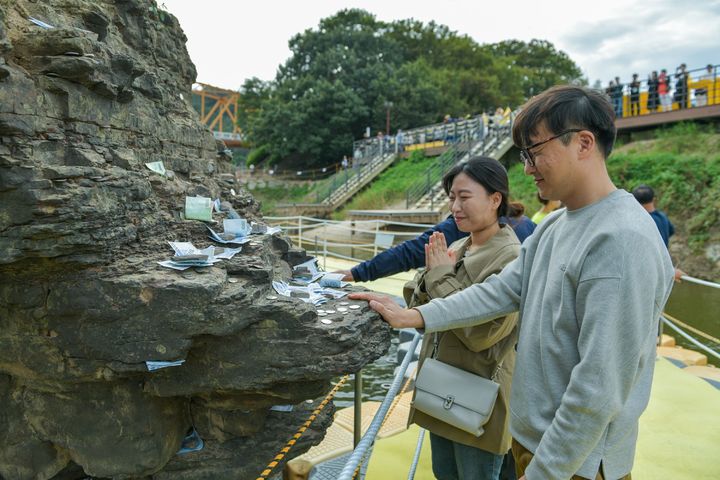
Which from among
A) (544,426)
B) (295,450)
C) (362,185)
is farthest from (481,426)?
(362,185)

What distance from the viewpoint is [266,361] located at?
2121 mm

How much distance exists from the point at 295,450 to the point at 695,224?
1144 cm

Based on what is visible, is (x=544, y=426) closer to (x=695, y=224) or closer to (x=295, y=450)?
(x=295, y=450)

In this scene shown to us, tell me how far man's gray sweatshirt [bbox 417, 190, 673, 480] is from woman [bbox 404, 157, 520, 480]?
42 cm

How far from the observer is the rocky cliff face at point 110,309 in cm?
199

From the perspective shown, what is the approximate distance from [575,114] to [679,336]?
7.63 m

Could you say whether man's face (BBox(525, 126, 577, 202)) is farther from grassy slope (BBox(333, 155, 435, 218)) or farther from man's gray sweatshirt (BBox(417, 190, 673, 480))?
Answer: grassy slope (BBox(333, 155, 435, 218))

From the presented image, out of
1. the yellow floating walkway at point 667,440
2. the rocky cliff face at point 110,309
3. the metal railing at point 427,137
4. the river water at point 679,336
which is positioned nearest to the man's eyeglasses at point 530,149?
the rocky cliff face at point 110,309

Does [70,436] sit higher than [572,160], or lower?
lower

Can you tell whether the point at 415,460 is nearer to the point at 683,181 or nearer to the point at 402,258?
the point at 402,258

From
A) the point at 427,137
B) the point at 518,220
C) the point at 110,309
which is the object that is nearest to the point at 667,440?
the point at 518,220

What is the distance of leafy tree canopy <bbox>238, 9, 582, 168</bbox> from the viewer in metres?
25.5

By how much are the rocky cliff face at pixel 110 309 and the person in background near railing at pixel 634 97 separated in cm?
1562

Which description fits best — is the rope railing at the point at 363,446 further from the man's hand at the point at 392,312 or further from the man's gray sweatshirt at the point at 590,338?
the man's gray sweatshirt at the point at 590,338
